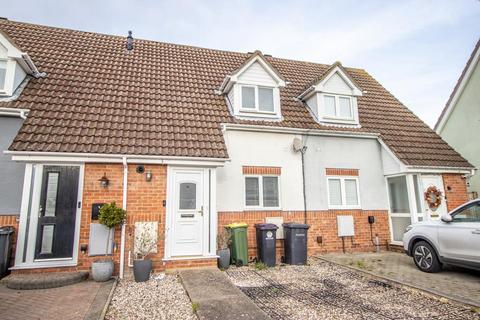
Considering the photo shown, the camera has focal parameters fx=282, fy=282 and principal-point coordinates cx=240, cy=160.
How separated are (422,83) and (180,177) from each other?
1687cm

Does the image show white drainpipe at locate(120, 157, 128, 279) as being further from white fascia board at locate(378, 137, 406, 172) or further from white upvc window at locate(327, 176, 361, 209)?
white fascia board at locate(378, 137, 406, 172)

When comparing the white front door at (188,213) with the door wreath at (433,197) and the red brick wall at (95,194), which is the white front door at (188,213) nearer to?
the red brick wall at (95,194)

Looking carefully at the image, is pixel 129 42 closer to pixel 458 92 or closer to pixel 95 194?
pixel 95 194

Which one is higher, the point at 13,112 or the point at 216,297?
the point at 13,112

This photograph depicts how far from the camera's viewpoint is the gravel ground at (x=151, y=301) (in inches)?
188

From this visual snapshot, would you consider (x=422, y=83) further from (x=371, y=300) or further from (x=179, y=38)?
(x=371, y=300)

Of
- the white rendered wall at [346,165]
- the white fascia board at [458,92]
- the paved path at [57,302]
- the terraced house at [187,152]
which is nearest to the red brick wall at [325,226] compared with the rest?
the terraced house at [187,152]

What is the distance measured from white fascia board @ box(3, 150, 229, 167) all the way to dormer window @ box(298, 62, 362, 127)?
5.19m

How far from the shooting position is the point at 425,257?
742cm

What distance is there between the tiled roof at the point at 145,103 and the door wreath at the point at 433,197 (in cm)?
102

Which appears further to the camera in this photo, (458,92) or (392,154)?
(458,92)

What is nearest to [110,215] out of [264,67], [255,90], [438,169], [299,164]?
[299,164]

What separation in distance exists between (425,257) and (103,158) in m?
8.95

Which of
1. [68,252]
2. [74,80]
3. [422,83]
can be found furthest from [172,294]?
[422,83]
